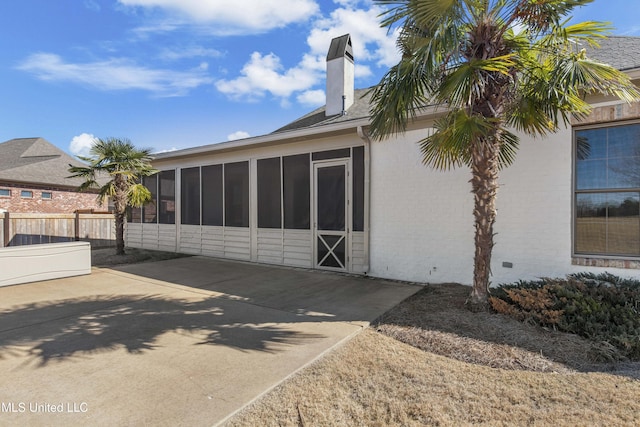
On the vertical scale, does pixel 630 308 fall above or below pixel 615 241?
below

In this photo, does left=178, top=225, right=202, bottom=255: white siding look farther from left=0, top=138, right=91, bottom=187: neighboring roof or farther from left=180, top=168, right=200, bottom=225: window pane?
left=0, top=138, right=91, bottom=187: neighboring roof

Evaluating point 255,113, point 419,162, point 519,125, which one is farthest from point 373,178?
point 255,113

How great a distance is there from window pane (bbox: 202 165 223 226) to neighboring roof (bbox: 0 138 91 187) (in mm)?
11582

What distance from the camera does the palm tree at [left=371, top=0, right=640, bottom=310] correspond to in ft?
13.4

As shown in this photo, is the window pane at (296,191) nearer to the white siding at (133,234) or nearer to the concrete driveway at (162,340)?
the concrete driveway at (162,340)

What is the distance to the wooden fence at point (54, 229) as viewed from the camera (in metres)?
11.0

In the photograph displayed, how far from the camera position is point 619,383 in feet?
9.23

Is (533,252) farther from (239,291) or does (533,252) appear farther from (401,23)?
(239,291)

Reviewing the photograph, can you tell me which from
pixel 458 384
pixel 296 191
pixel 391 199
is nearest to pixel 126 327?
pixel 458 384

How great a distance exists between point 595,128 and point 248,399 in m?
6.40

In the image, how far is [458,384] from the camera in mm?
2871

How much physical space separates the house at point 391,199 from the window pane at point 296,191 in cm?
3

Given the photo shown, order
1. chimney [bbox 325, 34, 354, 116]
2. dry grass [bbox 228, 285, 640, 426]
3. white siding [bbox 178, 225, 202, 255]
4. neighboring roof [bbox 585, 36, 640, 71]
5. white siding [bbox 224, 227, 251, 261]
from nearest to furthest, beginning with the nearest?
dry grass [bbox 228, 285, 640, 426]
neighboring roof [bbox 585, 36, 640, 71]
white siding [bbox 224, 227, 251, 261]
chimney [bbox 325, 34, 354, 116]
white siding [bbox 178, 225, 202, 255]

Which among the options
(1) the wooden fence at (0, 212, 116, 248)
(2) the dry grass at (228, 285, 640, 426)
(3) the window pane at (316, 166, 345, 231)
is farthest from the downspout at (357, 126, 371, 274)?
(1) the wooden fence at (0, 212, 116, 248)
